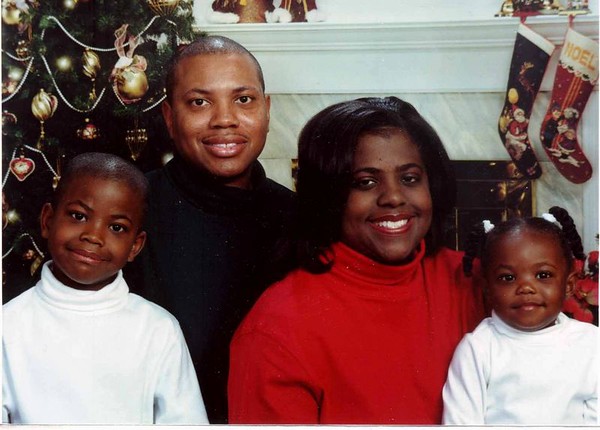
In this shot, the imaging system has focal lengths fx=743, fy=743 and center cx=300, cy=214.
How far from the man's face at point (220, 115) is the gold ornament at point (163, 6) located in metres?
0.17

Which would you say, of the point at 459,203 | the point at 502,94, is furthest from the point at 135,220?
the point at 502,94

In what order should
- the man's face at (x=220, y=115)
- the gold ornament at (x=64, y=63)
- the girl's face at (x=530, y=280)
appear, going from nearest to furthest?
the girl's face at (x=530, y=280) < the man's face at (x=220, y=115) < the gold ornament at (x=64, y=63)

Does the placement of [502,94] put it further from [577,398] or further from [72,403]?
[72,403]

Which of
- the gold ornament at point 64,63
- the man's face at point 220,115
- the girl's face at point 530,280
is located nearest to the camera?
the girl's face at point 530,280

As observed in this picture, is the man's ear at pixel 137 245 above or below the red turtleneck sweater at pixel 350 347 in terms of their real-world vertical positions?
above

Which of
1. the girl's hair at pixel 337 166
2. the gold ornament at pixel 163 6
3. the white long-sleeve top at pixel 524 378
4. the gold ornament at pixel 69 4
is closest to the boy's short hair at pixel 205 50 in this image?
the gold ornament at pixel 163 6

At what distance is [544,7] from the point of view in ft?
6.91

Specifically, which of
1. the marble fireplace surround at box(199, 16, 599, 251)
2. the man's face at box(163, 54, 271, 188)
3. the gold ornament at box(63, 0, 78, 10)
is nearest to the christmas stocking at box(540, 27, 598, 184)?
the marble fireplace surround at box(199, 16, 599, 251)

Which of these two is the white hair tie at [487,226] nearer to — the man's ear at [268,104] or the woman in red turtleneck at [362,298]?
the woman in red turtleneck at [362,298]

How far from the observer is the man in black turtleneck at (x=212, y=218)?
211 cm

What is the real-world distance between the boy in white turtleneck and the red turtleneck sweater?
196 mm

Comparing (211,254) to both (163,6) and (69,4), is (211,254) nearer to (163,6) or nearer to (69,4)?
(163,6)

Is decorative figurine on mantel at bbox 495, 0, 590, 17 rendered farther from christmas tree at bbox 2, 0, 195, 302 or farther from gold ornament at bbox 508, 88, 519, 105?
christmas tree at bbox 2, 0, 195, 302

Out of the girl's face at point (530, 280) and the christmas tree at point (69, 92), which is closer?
the girl's face at point (530, 280)
